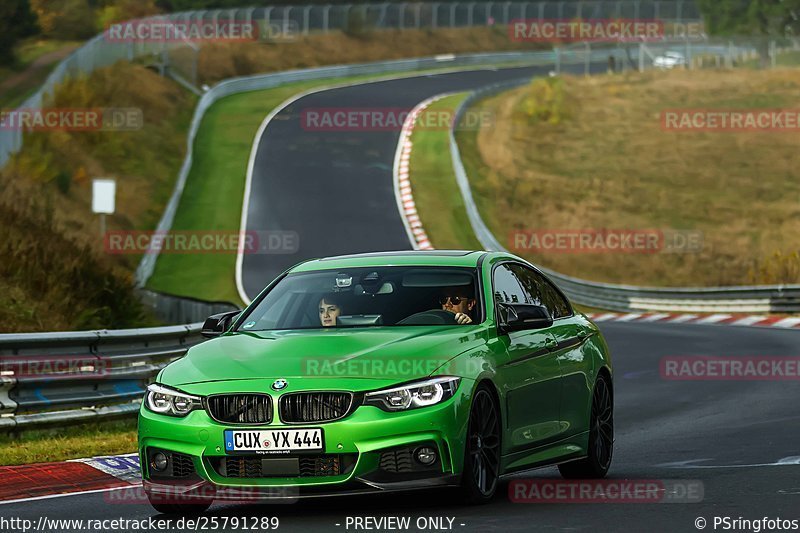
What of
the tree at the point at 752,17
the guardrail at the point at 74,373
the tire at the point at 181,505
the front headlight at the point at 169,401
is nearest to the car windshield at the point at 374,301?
the front headlight at the point at 169,401

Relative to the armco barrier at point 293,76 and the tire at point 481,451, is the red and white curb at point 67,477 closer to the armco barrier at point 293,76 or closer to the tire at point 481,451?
the tire at point 481,451

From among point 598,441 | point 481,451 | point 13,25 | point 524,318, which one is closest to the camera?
point 481,451

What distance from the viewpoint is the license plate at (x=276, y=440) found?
8641mm

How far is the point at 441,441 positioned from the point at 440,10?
95.0m

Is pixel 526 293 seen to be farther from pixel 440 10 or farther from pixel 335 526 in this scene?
pixel 440 10

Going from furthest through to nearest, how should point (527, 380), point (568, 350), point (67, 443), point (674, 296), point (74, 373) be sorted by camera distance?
point (674, 296) < point (74, 373) < point (67, 443) < point (568, 350) < point (527, 380)

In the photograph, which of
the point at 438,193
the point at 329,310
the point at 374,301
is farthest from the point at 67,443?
the point at 438,193

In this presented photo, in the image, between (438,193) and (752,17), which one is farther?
(752,17)

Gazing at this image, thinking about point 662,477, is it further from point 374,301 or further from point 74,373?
point 74,373

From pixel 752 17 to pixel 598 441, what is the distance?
266 ft

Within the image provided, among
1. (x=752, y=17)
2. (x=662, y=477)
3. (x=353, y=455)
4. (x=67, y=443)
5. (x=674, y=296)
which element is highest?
(x=752, y=17)

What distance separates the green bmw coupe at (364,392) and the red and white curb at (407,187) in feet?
102

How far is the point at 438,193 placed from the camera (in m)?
49.4

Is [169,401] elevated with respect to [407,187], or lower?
elevated
